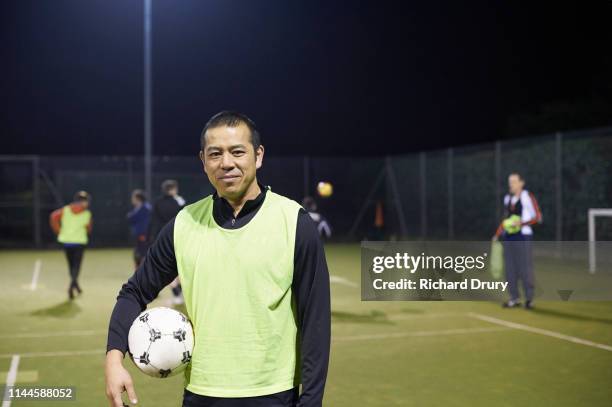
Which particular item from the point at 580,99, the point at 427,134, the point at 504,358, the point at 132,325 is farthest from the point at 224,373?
Result: the point at 427,134

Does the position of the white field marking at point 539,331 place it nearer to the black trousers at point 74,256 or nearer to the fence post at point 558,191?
the black trousers at point 74,256

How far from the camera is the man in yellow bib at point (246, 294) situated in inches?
104

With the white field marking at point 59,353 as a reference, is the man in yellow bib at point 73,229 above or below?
above

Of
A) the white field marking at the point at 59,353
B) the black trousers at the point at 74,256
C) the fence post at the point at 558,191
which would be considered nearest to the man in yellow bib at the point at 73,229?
the black trousers at the point at 74,256

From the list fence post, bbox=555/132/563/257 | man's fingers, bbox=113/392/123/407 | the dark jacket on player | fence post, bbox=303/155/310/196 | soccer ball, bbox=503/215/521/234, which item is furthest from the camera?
fence post, bbox=303/155/310/196

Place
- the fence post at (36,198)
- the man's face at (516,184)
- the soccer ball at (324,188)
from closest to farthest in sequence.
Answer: the man's face at (516,184) → the soccer ball at (324,188) → the fence post at (36,198)

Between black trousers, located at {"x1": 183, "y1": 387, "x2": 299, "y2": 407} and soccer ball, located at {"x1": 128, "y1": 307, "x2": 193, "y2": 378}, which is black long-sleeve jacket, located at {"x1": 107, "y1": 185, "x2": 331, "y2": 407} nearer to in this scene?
black trousers, located at {"x1": 183, "y1": 387, "x2": 299, "y2": 407}

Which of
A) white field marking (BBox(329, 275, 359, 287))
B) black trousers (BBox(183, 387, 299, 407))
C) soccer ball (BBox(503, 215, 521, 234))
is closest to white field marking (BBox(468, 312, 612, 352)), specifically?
soccer ball (BBox(503, 215, 521, 234))

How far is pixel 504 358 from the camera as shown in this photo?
8.10 meters

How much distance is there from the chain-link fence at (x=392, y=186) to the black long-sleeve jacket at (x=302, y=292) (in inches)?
624

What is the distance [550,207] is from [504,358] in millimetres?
12536

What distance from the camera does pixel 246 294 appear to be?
266 cm

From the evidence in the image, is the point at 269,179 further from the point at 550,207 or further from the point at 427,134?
the point at 427,134

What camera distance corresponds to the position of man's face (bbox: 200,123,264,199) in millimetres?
2699
